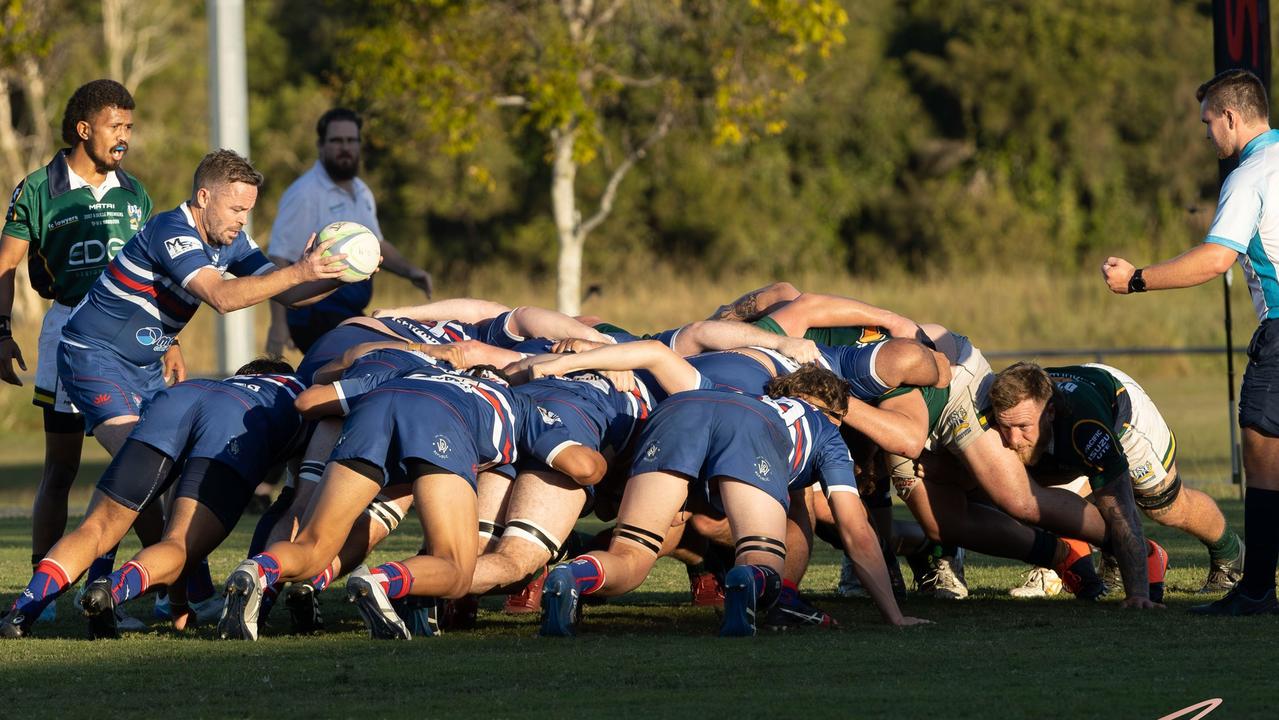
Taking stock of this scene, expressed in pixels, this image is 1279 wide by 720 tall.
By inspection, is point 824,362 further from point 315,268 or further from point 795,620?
point 315,268

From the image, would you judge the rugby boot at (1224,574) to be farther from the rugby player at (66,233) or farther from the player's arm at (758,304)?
the rugby player at (66,233)

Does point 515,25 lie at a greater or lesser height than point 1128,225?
greater

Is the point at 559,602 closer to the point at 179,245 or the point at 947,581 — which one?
the point at 179,245

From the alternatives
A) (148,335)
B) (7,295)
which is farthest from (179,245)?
(7,295)

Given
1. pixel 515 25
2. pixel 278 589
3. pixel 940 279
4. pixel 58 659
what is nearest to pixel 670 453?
pixel 278 589

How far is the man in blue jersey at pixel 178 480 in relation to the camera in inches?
238

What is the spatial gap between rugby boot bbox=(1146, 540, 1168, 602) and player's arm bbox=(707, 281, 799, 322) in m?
2.04

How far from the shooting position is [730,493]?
242 inches

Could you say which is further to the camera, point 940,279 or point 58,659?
point 940,279

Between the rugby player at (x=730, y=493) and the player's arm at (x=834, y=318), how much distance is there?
1.22 m

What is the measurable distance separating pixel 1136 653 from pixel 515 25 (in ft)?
58.7

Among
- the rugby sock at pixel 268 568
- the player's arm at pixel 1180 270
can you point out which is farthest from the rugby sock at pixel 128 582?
the player's arm at pixel 1180 270

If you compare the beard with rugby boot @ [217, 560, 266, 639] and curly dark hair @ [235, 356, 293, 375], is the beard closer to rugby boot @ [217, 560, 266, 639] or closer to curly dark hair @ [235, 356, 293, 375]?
curly dark hair @ [235, 356, 293, 375]

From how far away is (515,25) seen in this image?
72.5 feet
